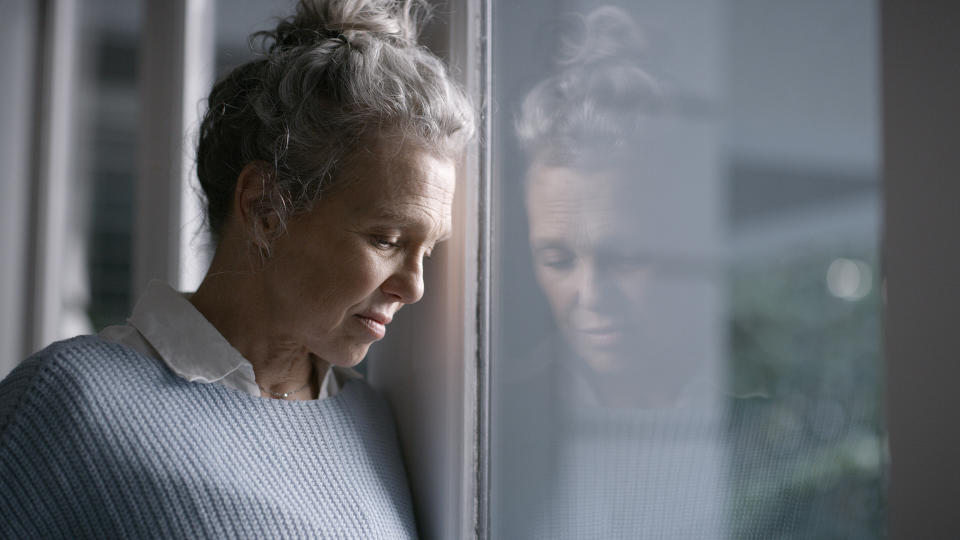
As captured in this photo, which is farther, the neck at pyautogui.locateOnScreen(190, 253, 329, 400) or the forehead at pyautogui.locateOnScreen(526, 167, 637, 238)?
the neck at pyautogui.locateOnScreen(190, 253, 329, 400)

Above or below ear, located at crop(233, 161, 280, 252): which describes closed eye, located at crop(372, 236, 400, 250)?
below

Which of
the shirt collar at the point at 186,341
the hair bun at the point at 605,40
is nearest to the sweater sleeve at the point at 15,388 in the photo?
the shirt collar at the point at 186,341

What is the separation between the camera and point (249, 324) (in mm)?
1120

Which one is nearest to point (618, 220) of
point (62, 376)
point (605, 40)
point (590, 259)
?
→ point (590, 259)

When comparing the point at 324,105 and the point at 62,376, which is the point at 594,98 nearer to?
the point at 324,105

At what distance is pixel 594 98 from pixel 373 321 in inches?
16.1

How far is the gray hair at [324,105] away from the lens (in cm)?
104

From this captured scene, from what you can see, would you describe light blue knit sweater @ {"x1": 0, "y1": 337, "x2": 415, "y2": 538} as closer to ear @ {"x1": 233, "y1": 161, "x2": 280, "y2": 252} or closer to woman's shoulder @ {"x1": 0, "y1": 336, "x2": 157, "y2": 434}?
woman's shoulder @ {"x1": 0, "y1": 336, "x2": 157, "y2": 434}

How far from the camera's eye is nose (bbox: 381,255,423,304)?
3.44 feet

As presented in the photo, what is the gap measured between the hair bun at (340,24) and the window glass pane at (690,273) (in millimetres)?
158

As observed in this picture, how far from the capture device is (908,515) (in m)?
0.59

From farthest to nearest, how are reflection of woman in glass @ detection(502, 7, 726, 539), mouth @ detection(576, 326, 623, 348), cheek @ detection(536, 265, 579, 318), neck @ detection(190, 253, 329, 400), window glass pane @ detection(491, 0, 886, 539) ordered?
neck @ detection(190, 253, 329, 400), cheek @ detection(536, 265, 579, 318), mouth @ detection(576, 326, 623, 348), reflection of woman in glass @ detection(502, 7, 726, 539), window glass pane @ detection(491, 0, 886, 539)

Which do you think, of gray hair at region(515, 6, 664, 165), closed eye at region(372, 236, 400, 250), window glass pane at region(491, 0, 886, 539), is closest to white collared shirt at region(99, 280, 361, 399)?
closed eye at region(372, 236, 400, 250)

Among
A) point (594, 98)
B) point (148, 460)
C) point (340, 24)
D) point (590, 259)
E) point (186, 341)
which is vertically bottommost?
point (148, 460)
